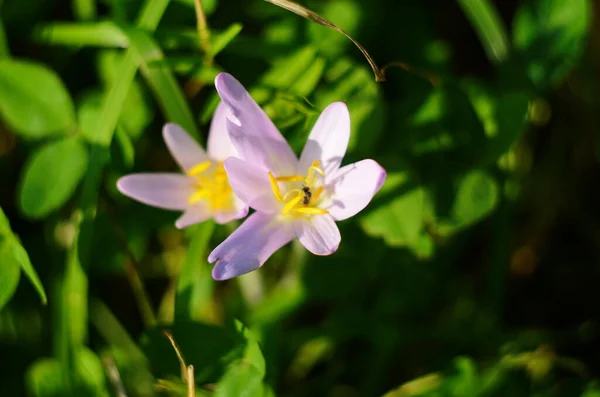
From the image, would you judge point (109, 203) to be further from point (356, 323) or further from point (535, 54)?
point (535, 54)

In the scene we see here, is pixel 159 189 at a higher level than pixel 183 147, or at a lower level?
lower

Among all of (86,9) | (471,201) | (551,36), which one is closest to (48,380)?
(86,9)

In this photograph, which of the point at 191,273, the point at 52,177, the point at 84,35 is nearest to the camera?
the point at 191,273

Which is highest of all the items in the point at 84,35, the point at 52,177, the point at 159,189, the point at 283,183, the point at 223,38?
the point at 84,35

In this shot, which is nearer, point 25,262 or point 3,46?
point 25,262

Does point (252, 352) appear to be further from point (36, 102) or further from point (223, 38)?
point (36, 102)

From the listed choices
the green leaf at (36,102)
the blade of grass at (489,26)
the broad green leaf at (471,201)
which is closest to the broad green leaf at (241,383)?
the broad green leaf at (471,201)
